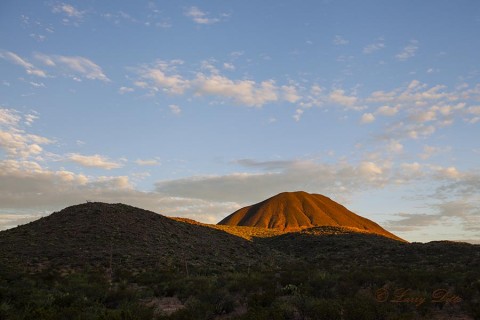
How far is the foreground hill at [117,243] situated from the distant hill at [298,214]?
71.9m

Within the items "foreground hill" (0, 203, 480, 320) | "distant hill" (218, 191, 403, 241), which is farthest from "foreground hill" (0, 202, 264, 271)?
"distant hill" (218, 191, 403, 241)

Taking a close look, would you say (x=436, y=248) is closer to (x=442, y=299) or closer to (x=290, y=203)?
(x=442, y=299)

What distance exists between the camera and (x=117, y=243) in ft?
128

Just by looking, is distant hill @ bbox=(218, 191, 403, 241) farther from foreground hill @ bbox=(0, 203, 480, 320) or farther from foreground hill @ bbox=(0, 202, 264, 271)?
foreground hill @ bbox=(0, 202, 264, 271)

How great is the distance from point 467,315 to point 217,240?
38159mm

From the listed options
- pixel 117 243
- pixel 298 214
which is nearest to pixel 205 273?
pixel 117 243

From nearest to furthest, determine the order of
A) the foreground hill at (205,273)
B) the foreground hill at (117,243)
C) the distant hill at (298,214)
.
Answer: the foreground hill at (205,273)
the foreground hill at (117,243)
the distant hill at (298,214)

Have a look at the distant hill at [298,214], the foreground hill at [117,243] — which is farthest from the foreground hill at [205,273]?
the distant hill at [298,214]

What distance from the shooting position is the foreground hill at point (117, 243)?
3256 cm

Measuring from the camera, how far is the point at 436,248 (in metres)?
46.2

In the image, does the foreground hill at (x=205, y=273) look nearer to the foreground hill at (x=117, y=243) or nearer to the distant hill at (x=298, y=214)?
the foreground hill at (x=117, y=243)

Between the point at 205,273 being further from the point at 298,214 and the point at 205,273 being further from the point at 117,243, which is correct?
the point at 298,214

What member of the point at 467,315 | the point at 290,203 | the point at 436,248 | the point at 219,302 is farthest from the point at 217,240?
the point at 290,203

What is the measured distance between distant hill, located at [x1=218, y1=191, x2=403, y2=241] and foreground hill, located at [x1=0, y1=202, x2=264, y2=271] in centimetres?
7188
